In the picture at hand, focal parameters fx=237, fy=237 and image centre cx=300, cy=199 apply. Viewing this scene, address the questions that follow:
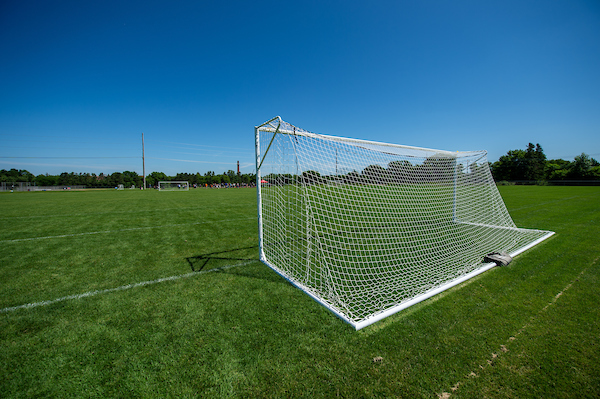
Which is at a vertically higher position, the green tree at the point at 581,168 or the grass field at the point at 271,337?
the green tree at the point at 581,168

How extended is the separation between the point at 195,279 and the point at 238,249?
4.76 ft

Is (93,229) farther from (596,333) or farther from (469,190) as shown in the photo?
(469,190)

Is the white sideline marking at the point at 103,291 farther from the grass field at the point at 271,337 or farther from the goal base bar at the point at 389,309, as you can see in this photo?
the goal base bar at the point at 389,309

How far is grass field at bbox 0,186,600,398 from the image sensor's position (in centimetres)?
163

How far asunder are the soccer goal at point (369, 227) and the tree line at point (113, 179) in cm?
5173

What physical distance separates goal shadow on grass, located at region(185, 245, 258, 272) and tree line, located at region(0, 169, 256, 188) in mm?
52021

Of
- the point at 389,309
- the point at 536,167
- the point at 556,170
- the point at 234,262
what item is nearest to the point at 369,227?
the point at 389,309

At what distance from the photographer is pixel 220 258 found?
13.7 feet

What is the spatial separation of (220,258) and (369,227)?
2665 millimetres

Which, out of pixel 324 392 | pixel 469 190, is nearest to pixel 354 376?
pixel 324 392

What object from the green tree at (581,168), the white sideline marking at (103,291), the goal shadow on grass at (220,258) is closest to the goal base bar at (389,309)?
the goal shadow on grass at (220,258)

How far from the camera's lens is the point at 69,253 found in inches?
175

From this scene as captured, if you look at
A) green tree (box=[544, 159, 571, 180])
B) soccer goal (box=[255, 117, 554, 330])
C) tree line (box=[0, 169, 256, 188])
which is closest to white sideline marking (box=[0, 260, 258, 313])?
soccer goal (box=[255, 117, 554, 330])

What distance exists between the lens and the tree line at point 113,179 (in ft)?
184
